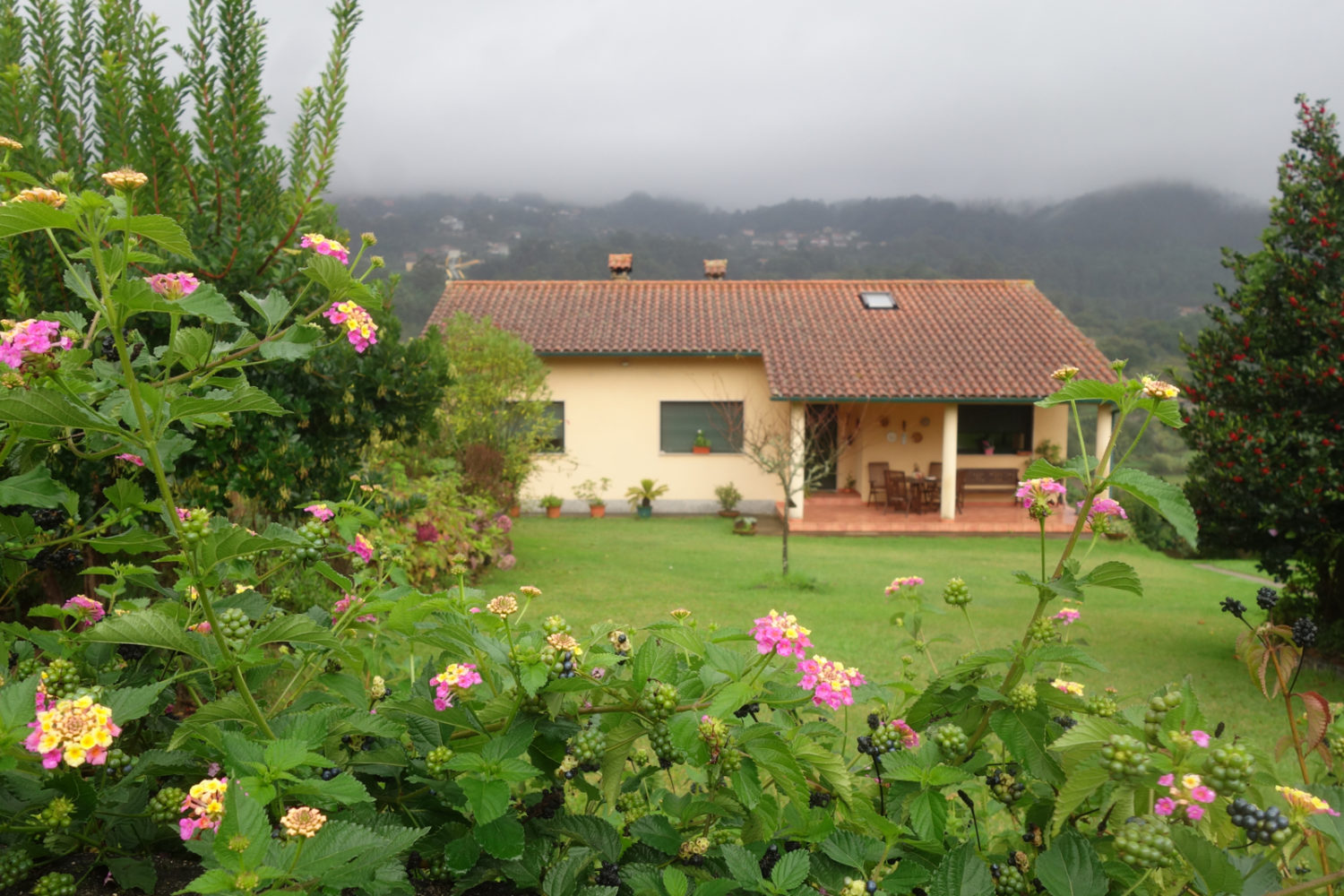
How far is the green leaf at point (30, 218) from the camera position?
1190mm

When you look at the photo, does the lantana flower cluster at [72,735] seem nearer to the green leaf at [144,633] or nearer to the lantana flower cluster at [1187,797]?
the green leaf at [144,633]

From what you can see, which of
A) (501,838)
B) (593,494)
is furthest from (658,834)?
(593,494)

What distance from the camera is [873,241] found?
308ft

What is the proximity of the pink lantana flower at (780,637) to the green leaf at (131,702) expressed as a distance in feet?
3.28

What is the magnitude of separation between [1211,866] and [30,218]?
2.06 metres

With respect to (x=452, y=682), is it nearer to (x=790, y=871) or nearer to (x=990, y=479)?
(x=790, y=871)

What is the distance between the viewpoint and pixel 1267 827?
3.73ft

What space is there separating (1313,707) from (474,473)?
10.7m

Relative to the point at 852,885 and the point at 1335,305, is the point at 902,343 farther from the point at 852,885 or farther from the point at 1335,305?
the point at 852,885

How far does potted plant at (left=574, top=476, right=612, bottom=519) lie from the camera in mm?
17288

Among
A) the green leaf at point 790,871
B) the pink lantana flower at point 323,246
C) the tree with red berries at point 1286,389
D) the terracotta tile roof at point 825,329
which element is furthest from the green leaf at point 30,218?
the terracotta tile roof at point 825,329

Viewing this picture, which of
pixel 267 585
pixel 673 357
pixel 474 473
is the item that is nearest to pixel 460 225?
pixel 673 357

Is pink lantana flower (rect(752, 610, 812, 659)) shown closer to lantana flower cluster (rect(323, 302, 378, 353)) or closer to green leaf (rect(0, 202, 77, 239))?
lantana flower cluster (rect(323, 302, 378, 353))

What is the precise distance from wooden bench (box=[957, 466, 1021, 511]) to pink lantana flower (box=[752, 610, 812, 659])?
16.3 m
